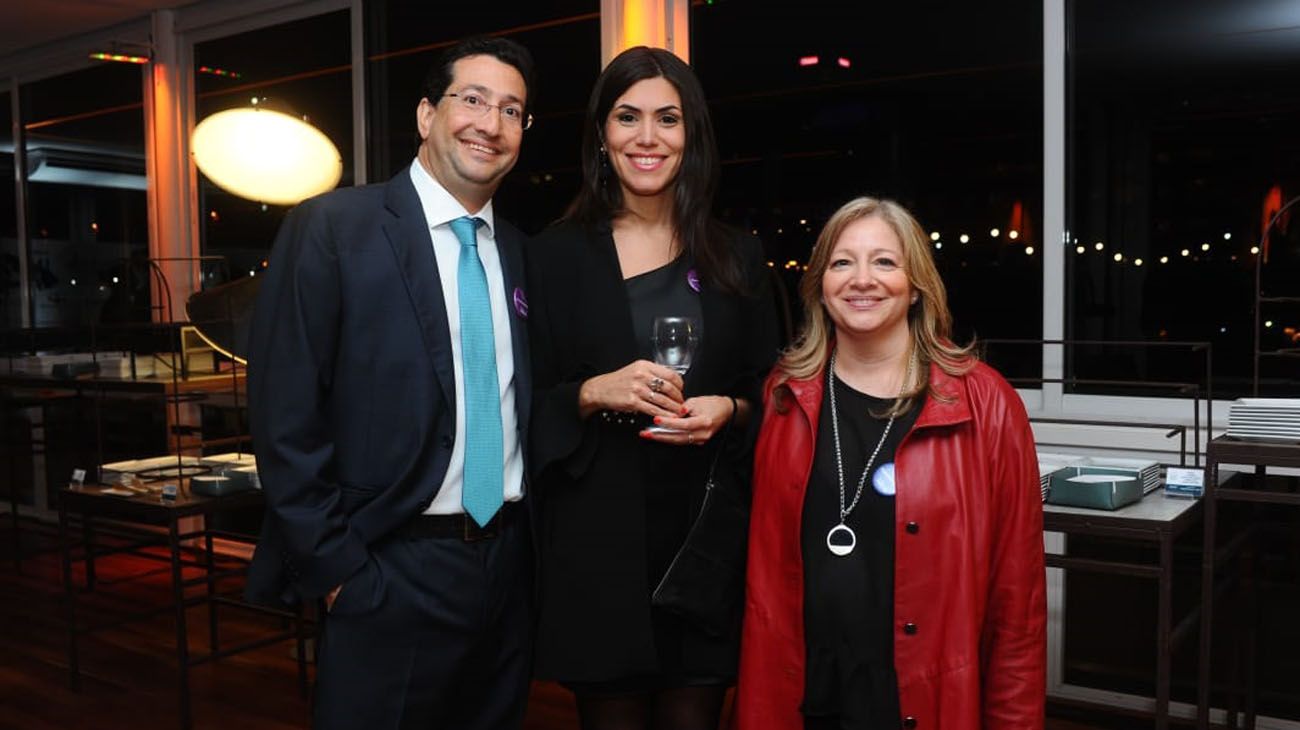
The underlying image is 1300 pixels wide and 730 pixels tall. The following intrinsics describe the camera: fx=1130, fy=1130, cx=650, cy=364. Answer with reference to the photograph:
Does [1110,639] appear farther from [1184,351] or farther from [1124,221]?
[1124,221]

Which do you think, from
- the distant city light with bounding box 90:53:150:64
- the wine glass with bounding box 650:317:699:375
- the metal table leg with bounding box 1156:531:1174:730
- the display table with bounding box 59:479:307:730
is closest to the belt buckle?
the wine glass with bounding box 650:317:699:375

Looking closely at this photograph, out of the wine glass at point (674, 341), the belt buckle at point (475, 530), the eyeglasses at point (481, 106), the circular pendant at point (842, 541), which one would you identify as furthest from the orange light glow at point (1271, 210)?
the belt buckle at point (475, 530)

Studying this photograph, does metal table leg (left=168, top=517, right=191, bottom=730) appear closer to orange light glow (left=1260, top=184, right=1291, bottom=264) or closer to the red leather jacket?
the red leather jacket

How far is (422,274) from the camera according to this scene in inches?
68.9

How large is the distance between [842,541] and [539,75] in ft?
8.99

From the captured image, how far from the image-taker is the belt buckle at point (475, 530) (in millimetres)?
1759

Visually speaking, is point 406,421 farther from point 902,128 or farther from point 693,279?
point 902,128

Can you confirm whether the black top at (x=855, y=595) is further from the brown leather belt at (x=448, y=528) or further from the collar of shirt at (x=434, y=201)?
the collar of shirt at (x=434, y=201)

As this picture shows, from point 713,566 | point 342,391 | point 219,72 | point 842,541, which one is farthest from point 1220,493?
point 219,72

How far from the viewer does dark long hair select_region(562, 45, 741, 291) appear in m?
1.84

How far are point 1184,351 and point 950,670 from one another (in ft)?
6.51

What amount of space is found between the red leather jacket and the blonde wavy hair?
33mm

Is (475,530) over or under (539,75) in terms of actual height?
under

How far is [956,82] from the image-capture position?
11.5 ft
